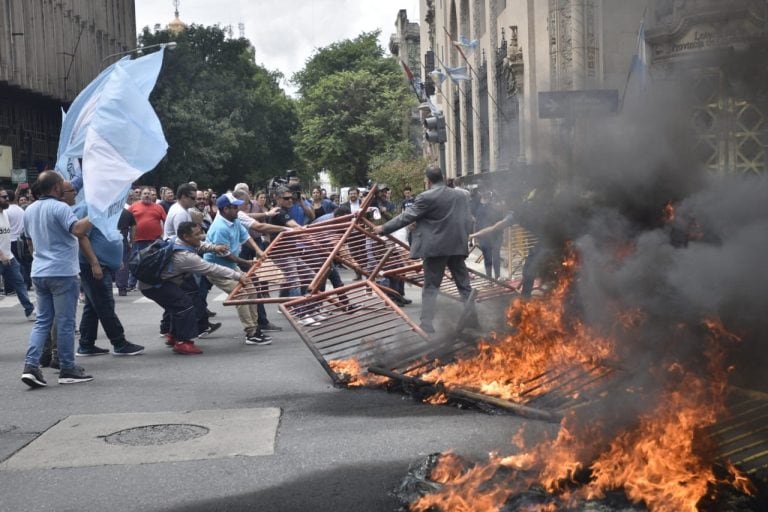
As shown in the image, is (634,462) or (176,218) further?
(176,218)

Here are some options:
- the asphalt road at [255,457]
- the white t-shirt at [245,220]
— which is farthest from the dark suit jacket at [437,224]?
the white t-shirt at [245,220]

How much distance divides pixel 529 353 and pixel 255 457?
2.20m

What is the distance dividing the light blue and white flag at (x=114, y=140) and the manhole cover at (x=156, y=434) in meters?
2.05

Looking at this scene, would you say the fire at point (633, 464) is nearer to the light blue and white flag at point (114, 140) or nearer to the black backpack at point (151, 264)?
the light blue and white flag at point (114, 140)

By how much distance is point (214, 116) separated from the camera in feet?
141

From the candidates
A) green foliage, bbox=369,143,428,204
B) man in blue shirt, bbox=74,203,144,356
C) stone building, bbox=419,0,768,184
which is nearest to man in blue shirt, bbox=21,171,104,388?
man in blue shirt, bbox=74,203,144,356

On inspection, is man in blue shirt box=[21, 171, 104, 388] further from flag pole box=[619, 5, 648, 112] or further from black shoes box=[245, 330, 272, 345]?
flag pole box=[619, 5, 648, 112]

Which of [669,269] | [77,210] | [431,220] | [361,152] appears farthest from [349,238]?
[361,152]

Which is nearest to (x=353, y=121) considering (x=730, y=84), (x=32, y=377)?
(x=32, y=377)

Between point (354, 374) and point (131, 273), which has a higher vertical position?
point (131, 273)

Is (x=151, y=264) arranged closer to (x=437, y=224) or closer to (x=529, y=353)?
(x=437, y=224)

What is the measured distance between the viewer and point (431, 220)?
888 centimetres

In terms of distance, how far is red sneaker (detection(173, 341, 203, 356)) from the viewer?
9250 millimetres

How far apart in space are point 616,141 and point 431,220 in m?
3.39
